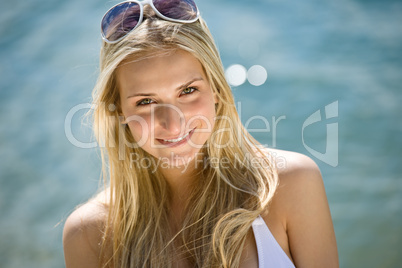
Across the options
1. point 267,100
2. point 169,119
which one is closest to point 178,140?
point 169,119

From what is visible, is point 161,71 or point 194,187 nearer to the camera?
point 161,71

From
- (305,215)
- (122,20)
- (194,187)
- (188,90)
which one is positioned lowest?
(305,215)

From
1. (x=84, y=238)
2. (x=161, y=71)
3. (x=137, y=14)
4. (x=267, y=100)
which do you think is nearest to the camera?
(x=161, y=71)

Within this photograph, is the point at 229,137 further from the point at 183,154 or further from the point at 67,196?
the point at 67,196

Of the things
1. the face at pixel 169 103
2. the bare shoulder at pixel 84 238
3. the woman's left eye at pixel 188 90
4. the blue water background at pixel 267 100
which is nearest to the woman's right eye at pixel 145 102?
the face at pixel 169 103

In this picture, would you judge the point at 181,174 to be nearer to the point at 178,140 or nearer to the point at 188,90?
the point at 178,140

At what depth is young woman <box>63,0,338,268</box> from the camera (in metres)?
1.73

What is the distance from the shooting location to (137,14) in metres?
1.79

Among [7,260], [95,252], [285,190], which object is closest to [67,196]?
[7,260]

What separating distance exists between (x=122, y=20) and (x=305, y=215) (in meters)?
1.12

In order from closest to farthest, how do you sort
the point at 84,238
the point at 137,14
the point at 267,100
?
the point at 137,14
the point at 84,238
the point at 267,100

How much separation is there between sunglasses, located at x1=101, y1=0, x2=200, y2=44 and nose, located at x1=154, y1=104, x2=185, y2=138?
0.34m

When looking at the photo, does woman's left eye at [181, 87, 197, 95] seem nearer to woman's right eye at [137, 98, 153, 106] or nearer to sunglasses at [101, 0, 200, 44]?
woman's right eye at [137, 98, 153, 106]

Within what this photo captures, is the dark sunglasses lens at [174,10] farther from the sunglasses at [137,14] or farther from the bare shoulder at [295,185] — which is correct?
the bare shoulder at [295,185]
